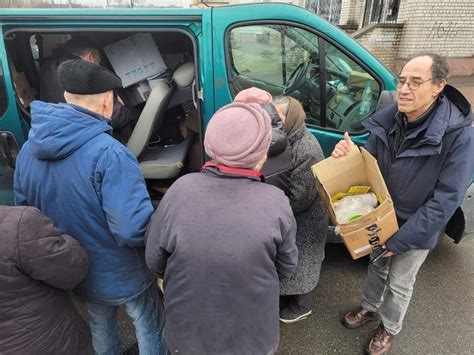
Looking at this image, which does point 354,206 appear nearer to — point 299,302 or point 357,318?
point 299,302

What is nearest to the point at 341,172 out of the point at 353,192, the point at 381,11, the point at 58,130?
the point at 353,192

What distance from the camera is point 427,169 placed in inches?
67.6

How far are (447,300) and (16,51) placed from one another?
3.74 meters

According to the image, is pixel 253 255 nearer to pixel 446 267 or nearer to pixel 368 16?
pixel 446 267

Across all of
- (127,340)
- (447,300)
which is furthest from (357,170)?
(127,340)

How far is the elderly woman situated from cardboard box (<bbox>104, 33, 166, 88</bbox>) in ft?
4.57

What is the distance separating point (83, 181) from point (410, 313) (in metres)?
2.39

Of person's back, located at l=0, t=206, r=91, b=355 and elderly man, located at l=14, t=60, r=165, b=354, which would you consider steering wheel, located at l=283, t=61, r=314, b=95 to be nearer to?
elderly man, located at l=14, t=60, r=165, b=354

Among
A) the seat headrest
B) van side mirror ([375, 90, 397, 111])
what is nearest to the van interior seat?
the seat headrest

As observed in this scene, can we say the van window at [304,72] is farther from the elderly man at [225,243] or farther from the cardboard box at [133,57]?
the elderly man at [225,243]

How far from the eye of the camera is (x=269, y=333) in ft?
4.29

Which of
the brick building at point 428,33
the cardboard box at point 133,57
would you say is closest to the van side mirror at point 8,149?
the cardboard box at point 133,57

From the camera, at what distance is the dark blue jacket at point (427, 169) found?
63.5 inches

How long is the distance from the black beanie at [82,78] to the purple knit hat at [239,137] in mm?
558
